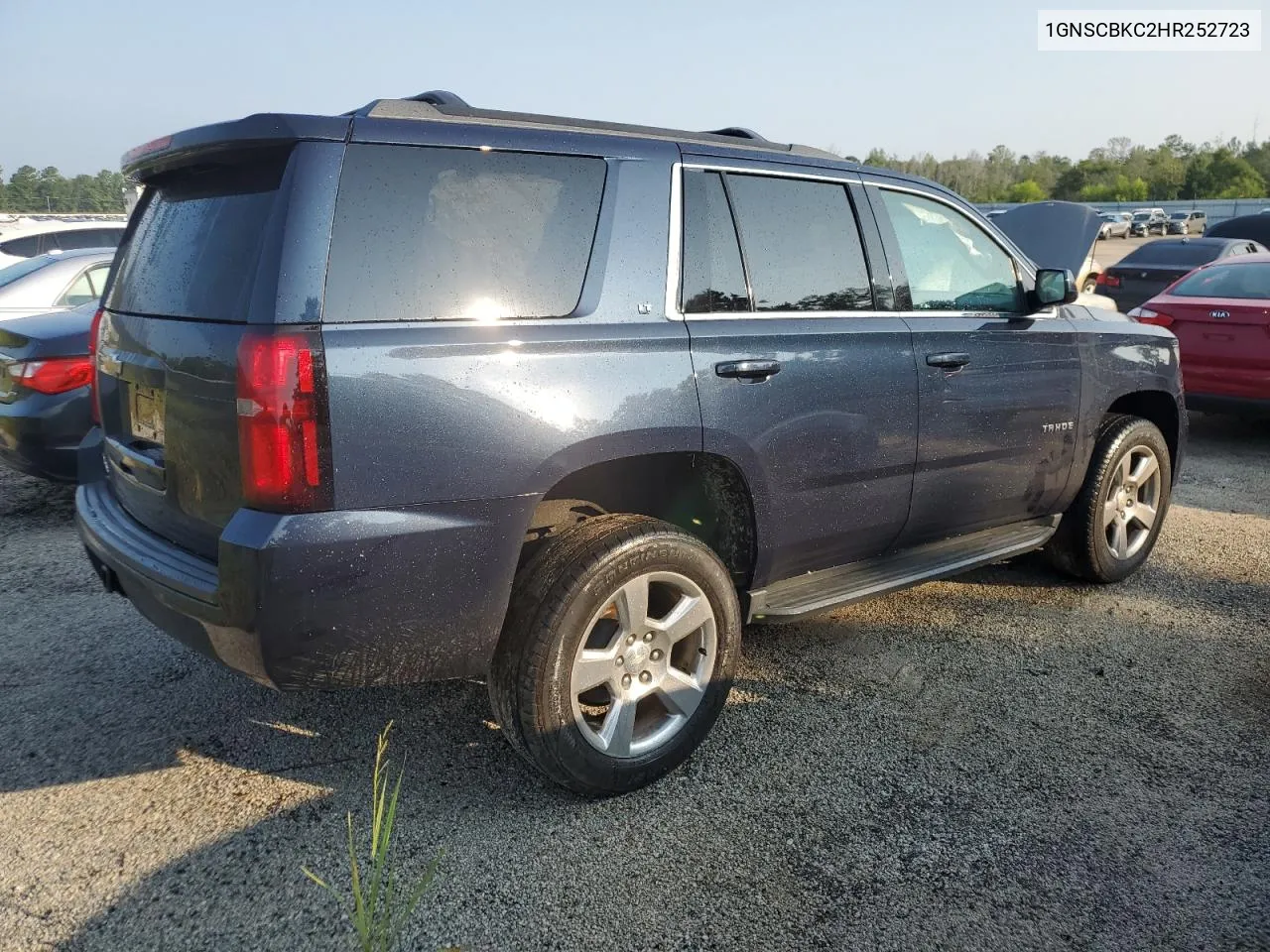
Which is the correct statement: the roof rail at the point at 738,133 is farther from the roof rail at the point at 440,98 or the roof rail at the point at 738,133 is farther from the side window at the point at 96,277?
the side window at the point at 96,277

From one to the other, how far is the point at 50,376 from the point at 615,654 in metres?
3.99

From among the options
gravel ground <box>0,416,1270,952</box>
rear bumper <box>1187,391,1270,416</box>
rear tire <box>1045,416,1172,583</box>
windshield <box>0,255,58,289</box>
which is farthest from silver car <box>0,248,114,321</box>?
rear bumper <box>1187,391,1270,416</box>

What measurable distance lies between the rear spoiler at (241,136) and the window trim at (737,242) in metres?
1.02

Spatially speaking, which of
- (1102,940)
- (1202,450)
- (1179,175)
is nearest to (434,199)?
(1102,940)

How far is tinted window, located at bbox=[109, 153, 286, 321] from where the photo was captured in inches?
98.3

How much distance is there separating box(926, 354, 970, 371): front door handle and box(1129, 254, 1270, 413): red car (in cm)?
480

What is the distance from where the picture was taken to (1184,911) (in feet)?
7.96

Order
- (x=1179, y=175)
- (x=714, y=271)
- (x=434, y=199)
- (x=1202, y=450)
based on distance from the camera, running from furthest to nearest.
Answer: (x=1179, y=175)
(x=1202, y=450)
(x=714, y=271)
(x=434, y=199)

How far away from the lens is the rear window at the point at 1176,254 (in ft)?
44.1

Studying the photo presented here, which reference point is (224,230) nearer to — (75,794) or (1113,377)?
(75,794)

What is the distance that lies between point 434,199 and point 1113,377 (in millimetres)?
3333

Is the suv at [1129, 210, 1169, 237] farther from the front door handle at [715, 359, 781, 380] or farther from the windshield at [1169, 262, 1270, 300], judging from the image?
the front door handle at [715, 359, 781, 380]

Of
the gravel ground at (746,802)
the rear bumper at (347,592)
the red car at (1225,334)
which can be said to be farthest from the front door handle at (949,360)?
the red car at (1225,334)

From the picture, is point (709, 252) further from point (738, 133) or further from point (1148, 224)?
point (1148, 224)
